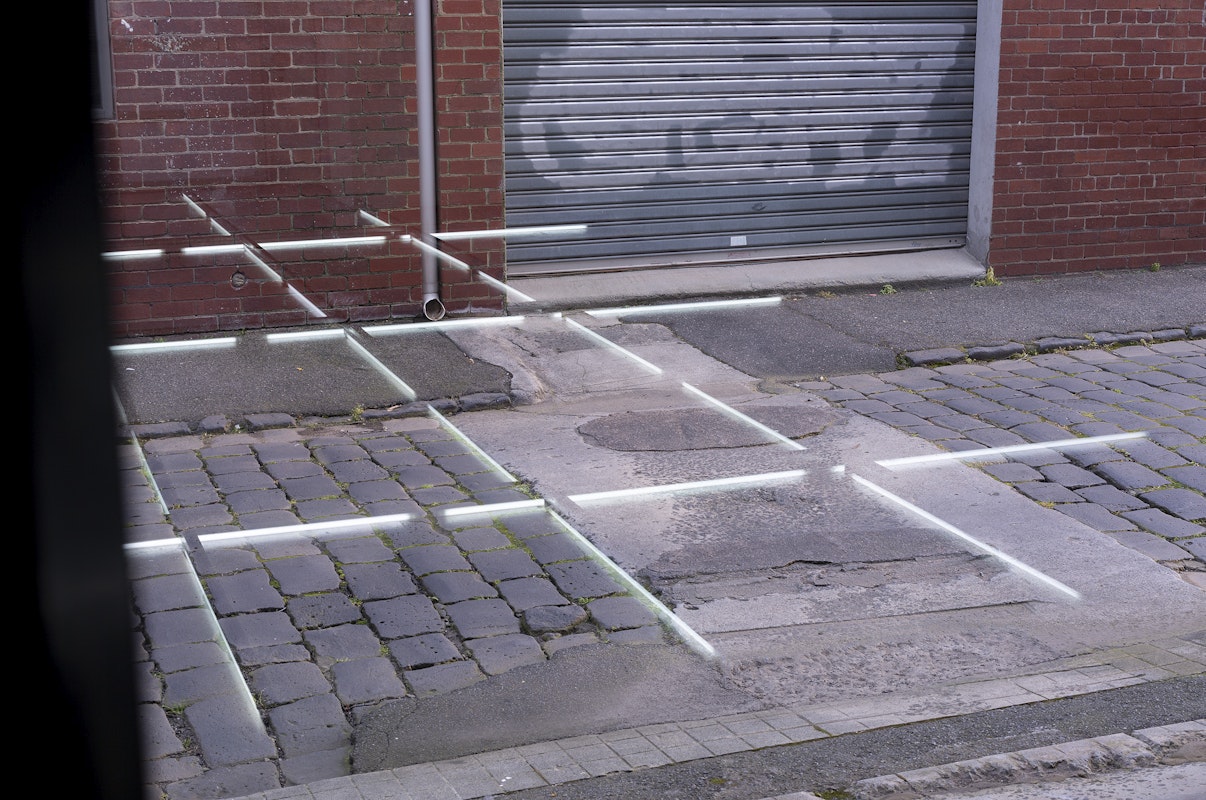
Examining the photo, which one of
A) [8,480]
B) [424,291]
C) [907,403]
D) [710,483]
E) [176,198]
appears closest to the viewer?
[8,480]

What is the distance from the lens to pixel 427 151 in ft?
27.5

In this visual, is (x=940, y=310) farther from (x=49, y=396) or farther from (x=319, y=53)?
(x=49, y=396)

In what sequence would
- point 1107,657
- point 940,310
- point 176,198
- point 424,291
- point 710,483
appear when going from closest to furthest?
1. point 1107,657
2. point 710,483
3. point 176,198
4. point 424,291
5. point 940,310

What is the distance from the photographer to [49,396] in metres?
1.20

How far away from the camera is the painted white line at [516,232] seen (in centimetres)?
857


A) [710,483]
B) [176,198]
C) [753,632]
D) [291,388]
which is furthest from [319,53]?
[753,632]

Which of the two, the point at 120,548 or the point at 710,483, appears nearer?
the point at 120,548

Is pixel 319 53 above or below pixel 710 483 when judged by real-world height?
above

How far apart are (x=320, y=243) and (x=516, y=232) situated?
1.43 metres

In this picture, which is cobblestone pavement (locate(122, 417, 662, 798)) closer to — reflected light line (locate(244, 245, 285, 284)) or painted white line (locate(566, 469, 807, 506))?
painted white line (locate(566, 469, 807, 506))

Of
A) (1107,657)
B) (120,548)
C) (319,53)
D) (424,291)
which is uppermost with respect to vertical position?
(319,53)

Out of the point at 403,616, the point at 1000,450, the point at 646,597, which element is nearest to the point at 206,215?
the point at 403,616

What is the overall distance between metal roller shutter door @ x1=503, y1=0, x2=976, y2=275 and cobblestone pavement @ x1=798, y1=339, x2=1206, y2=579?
2367 millimetres

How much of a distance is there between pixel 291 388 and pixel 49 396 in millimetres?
6120
